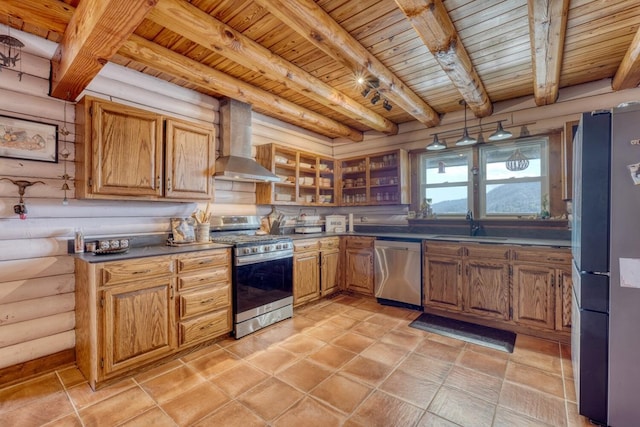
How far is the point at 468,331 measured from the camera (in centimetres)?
313

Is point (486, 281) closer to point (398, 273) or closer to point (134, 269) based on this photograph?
point (398, 273)

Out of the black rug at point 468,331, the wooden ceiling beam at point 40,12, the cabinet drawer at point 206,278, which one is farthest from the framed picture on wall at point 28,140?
the black rug at point 468,331

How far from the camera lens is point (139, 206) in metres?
2.90

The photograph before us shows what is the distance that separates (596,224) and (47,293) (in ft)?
12.9

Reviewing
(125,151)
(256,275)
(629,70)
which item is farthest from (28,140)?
(629,70)

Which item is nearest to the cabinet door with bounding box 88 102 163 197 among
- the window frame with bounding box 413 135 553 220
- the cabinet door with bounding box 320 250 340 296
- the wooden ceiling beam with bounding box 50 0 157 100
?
the wooden ceiling beam with bounding box 50 0 157 100

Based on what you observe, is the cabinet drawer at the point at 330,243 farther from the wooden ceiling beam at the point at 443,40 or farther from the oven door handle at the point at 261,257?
the wooden ceiling beam at the point at 443,40

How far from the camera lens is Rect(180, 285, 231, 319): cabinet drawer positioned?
2569mm

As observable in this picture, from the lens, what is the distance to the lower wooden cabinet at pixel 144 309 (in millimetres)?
2137

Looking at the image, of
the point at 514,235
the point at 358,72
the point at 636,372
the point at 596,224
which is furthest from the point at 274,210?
the point at 636,372

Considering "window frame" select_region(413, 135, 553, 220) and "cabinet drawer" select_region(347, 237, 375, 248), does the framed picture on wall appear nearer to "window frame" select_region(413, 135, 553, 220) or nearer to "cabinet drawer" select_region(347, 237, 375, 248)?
"cabinet drawer" select_region(347, 237, 375, 248)

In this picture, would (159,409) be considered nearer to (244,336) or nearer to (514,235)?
(244,336)

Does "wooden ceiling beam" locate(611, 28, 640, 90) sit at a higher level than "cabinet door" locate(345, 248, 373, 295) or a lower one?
higher

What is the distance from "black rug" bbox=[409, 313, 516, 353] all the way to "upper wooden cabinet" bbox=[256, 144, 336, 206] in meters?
2.24
